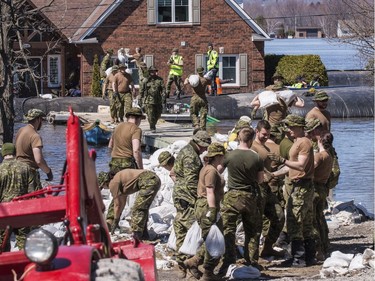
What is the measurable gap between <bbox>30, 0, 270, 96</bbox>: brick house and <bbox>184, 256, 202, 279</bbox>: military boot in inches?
1295

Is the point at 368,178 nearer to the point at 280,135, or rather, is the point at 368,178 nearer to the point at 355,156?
the point at 355,156

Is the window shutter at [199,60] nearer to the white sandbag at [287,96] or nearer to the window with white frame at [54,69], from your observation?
the window with white frame at [54,69]

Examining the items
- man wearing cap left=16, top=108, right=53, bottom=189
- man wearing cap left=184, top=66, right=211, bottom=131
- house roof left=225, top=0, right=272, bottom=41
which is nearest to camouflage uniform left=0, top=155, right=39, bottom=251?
man wearing cap left=16, top=108, right=53, bottom=189

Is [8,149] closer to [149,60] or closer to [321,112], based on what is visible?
[321,112]

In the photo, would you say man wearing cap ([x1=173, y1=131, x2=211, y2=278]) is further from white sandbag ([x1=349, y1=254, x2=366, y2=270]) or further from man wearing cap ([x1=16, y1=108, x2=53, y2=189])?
white sandbag ([x1=349, y1=254, x2=366, y2=270])

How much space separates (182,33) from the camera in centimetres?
4400

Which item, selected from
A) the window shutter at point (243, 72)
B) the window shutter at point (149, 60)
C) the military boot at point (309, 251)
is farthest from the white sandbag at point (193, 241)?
the window shutter at point (243, 72)

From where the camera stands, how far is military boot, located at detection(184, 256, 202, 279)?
35.1 feet

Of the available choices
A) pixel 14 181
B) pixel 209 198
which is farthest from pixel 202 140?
pixel 14 181

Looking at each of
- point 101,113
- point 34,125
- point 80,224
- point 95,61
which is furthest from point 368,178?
point 95,61

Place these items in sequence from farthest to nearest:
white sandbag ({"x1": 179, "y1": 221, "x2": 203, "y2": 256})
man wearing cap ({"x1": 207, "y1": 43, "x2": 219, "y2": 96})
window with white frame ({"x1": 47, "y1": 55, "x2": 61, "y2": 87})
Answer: window with white frame ({"x1": 47, "y1": 55, "x2": 61, "y2": 87})
man wearing cap ({"x1": 207, "y1": 43, "x2": 219, "y2": 96})
white sandbag ({"x1": 179, "y1": 221, "x2": 203, "y2": 256})

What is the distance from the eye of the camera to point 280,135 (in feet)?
47.3

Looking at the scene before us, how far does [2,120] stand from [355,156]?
39.1ft

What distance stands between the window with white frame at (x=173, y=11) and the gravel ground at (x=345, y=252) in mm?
29776
